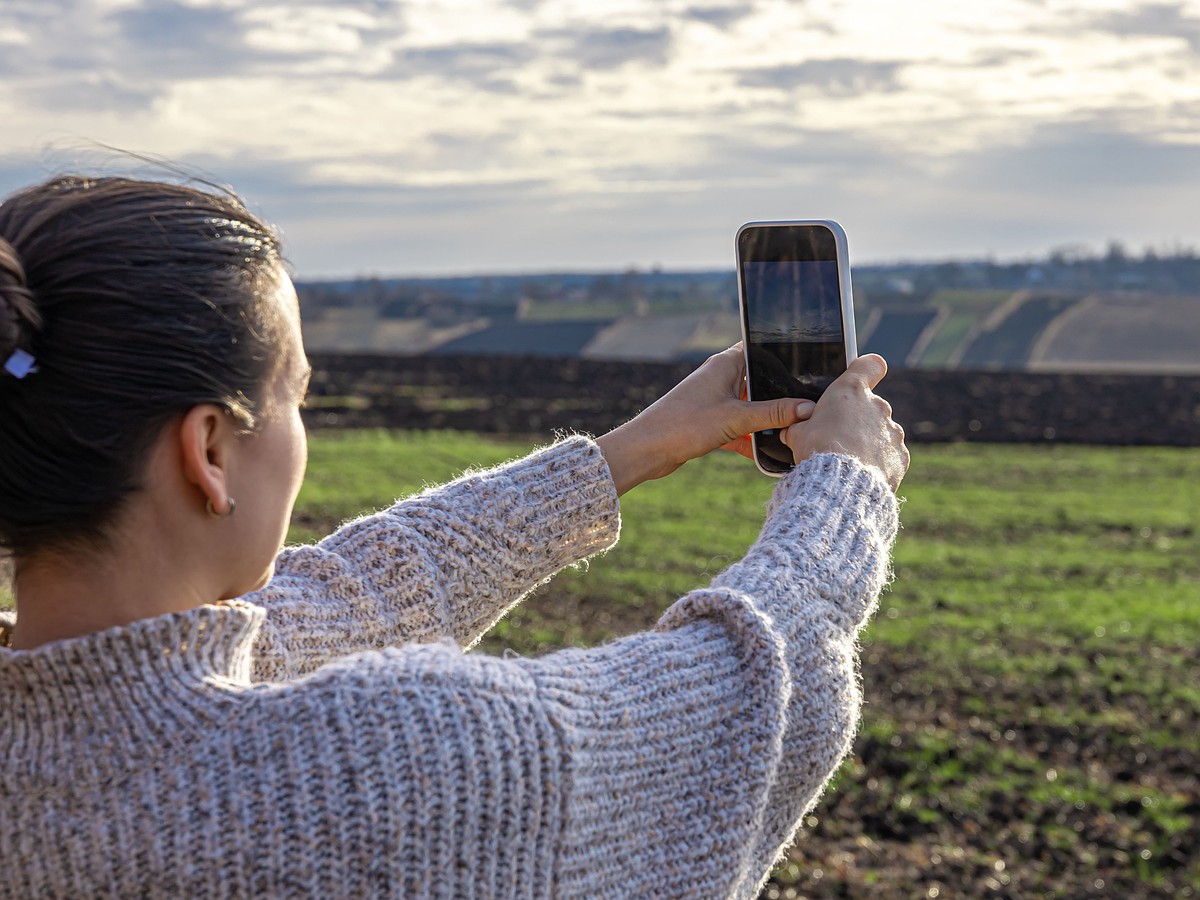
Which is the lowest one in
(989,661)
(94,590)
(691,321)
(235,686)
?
(691,321)

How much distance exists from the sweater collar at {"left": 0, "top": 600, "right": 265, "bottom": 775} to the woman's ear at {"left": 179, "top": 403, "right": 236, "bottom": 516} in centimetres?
14

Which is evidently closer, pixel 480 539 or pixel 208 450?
pixel 208 450

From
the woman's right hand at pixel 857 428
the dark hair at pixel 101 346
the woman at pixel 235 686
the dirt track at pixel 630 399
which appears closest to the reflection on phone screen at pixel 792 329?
the woman's right hand at pixel 857 428

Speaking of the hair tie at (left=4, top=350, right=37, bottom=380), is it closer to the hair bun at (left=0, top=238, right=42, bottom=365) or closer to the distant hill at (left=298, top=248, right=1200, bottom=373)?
the hair bun at (left=0, top=238, right=42, bottom=365)

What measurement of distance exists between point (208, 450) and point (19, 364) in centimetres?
20

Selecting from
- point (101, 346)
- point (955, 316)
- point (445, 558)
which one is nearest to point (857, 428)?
point (445, 558)

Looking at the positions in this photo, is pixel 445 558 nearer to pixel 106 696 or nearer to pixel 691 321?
pixel 106 696

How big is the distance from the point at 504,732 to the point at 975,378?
967 inches

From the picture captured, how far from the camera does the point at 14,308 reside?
122 centimetres

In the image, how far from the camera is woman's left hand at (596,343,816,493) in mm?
2055

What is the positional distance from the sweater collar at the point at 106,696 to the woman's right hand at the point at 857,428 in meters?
0.89

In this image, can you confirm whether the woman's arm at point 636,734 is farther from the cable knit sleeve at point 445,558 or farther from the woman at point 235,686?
the cable knit sleeve at point 445,558

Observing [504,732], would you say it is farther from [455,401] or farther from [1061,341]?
[1061,341]

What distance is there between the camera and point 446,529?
194 cm
